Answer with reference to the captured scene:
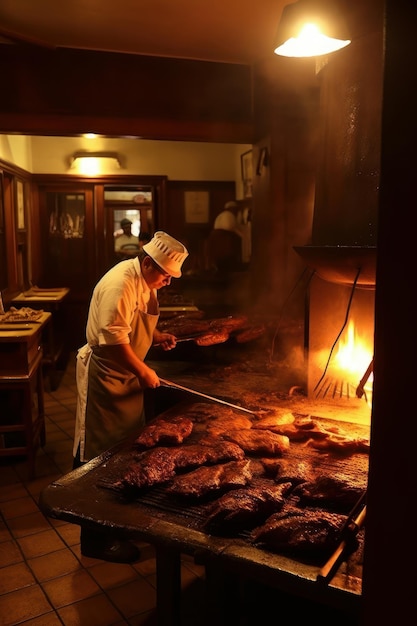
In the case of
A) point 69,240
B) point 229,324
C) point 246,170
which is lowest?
point 229,324

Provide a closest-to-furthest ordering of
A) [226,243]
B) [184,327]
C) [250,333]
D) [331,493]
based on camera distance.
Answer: [331,493], [250,333], [184,327], [226,243]

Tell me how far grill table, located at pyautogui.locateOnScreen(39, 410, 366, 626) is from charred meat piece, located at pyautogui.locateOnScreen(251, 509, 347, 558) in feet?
0.16

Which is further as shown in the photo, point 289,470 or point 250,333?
point 250,333

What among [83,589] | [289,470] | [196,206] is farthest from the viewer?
[196,206]

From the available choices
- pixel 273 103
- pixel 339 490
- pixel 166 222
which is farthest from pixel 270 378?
pixel 166 222

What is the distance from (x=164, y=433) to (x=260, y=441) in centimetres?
57

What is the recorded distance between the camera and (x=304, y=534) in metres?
2.18

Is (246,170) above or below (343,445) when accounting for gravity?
above

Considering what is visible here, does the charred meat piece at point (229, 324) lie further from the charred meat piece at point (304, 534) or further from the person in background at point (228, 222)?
the person in background at point (228, 222)

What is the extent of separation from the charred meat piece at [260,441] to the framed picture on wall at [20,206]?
7.71 meters

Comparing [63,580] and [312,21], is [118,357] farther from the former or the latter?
[312,21]

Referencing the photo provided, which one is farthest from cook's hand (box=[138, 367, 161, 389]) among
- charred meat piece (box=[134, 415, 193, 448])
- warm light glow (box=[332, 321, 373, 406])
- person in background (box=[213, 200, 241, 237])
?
person in background (box=[213, 200, 241, 237])

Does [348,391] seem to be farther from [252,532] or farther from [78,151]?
[78,151]

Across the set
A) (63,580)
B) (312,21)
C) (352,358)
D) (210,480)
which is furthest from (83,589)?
(312,21)
